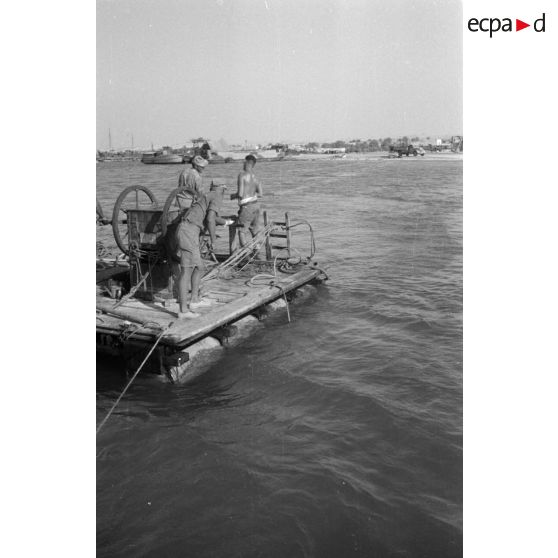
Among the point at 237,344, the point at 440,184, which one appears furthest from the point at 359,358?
the point at 440,184

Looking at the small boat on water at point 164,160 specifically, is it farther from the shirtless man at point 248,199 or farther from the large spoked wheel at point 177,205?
the large spoked wheel at point 177,205

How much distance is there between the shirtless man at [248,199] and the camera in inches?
456

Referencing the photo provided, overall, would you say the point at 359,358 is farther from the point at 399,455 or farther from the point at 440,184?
the point at 440,184

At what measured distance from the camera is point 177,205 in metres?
9.38

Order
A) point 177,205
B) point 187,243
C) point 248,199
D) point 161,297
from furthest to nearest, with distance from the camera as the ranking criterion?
point 248,199
point 161,297
point 177,205
point 187,243

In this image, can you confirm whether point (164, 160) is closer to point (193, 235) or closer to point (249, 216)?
point (249, 216)

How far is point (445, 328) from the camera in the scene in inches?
412

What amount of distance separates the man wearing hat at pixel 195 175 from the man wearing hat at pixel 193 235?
589 mm

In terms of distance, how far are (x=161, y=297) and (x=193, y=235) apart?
1.91 m

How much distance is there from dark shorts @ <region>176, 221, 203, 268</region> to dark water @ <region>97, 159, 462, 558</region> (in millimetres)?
1724

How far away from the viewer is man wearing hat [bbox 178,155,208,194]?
370 inches

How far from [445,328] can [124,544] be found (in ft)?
23.3
